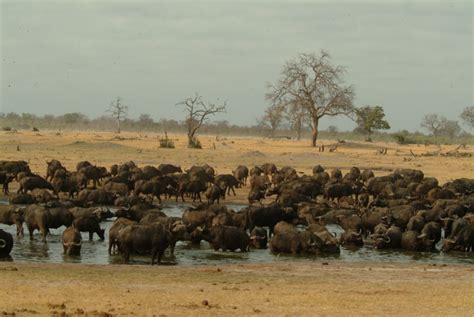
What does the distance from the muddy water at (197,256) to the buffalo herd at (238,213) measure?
0.97 ft

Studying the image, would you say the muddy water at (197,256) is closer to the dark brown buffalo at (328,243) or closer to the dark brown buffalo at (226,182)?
the dark brown buffalo at (328,243)

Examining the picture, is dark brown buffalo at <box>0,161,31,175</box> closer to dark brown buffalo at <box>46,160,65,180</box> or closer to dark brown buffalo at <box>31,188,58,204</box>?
dark brown buffalo at <box>46,160,65,180</box>

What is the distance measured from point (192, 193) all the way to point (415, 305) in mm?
23554

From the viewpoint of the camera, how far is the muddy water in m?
20.3

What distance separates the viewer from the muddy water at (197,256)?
20.3 m

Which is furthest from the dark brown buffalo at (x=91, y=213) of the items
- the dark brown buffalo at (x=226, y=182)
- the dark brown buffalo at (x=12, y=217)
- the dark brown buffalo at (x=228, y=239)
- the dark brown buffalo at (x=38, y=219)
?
the dark brown buffalo at (x=226, y=182)

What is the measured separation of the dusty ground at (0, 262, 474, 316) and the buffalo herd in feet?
9.40

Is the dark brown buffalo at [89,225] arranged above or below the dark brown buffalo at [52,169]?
below

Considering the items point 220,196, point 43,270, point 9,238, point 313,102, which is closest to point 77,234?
point 9,238

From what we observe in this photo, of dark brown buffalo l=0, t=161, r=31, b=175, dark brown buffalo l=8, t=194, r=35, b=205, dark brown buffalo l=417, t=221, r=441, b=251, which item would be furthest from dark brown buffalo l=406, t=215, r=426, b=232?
dark brown buffalo l=0, t=161, r=31, b=175

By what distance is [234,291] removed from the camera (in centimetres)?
1531

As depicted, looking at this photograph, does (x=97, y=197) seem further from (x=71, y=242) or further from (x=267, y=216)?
(x=71, y=242)

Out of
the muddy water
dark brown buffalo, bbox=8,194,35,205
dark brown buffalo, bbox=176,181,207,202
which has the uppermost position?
dark brown buffalo, bbox=176,181,207,202

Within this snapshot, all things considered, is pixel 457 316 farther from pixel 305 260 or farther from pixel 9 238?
pixel 9 238
